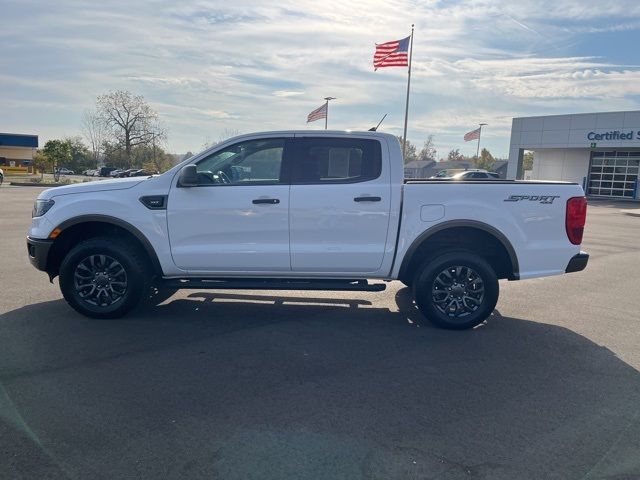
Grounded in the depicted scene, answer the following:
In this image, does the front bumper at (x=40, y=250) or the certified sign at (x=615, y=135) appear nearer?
the front bumper at (x=40, y=250)

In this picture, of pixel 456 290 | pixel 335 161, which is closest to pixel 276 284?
pixel 335 161

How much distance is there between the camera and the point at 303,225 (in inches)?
217

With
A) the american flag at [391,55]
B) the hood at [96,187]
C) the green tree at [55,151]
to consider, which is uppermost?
the american flag at [391,55]

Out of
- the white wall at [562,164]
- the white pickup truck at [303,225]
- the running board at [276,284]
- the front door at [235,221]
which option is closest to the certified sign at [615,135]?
the white wall at [562,164]

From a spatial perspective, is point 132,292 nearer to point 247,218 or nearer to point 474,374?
point 247,218

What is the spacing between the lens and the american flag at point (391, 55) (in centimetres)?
2789

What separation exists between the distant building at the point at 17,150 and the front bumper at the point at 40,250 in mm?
73860

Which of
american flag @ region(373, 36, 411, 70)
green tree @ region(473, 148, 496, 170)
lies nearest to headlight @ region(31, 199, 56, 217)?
american flag @ region(373, 36, 411, 70)

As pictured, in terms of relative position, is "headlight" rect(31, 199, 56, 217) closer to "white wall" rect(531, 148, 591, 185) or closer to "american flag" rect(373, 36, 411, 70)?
"american flag" rect(373, 36, 411, 70)

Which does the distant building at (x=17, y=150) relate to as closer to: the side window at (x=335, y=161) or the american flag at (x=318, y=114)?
the american flag at (x=318, y=114)

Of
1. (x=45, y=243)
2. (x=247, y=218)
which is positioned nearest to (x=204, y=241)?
(x=247, y=218)

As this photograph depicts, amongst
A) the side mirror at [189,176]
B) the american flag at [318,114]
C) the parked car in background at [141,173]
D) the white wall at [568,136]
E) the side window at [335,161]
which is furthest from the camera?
the white wall at [568,136]

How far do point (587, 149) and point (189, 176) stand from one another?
137 ft

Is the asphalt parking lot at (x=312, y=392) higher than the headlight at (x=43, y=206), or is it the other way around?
the headlight at (x=43, y=206)
